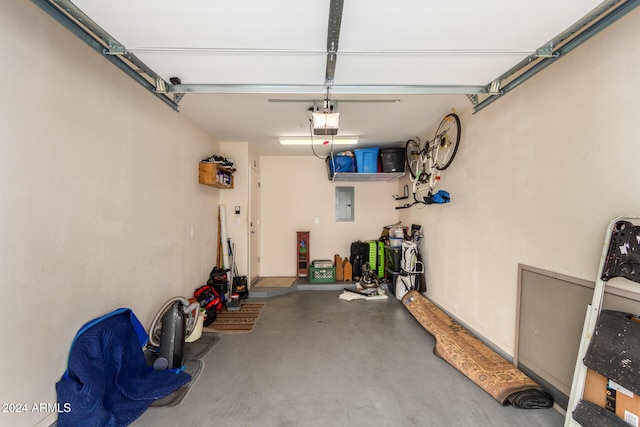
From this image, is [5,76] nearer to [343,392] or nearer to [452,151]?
[343,392]

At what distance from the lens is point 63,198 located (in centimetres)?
167

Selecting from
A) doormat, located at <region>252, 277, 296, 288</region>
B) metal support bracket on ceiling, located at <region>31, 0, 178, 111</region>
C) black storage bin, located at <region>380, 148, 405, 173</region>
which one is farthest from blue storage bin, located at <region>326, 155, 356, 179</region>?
metal support bracket on ceiling, located at <region>31, 0, 178, 111</region>

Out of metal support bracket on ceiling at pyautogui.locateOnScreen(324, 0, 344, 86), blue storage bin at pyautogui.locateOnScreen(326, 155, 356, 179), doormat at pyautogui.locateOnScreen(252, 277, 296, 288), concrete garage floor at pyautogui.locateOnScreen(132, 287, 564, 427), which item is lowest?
concrete garage floor at pyautogui.locateOnScreen(132, 287, 564, 427)

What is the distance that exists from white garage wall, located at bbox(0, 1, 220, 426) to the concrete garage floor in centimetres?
84

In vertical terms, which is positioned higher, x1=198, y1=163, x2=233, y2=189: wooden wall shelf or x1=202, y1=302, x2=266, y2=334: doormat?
x1=198, y1=163, x2=233, y2=189: wooden wall shelf

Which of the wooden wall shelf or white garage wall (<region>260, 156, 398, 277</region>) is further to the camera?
white garage wall (<region>260, 156, 398, 277</region>)

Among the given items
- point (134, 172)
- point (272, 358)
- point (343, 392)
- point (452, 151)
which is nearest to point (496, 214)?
point (452, 151)

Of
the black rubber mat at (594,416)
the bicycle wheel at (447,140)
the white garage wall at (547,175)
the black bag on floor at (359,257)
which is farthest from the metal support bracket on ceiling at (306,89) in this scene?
the black bag on floor at (359,257)

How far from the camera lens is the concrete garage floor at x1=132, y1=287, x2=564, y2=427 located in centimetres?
177

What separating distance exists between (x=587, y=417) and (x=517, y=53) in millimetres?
2166

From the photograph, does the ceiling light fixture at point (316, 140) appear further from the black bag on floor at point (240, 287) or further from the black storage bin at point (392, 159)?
the black bag on floor at point (240, 287)

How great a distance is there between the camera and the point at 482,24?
53.9 inches

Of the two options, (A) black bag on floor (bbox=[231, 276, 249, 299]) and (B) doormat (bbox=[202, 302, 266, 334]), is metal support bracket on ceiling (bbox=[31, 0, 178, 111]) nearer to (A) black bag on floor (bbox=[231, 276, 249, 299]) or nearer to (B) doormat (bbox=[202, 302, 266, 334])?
(B) doormat (bbox=[202, 302, 266, 334])

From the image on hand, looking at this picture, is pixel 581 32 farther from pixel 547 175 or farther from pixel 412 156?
pixel 412 156
